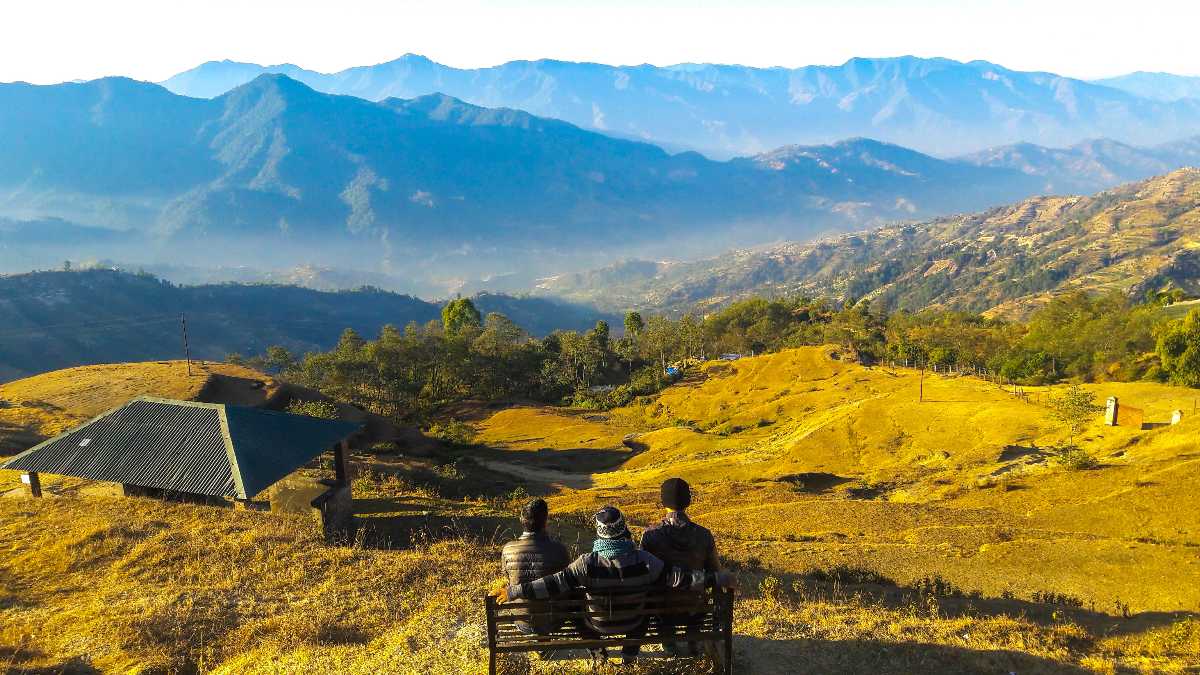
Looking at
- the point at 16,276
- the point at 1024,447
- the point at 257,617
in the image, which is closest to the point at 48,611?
the point at 257,617

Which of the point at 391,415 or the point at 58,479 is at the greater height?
the point at 58,479

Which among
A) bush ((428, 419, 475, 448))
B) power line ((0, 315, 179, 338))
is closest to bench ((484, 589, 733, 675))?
bush ((428, 419, 475, 448))

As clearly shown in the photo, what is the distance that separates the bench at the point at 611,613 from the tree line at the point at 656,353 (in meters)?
51.4

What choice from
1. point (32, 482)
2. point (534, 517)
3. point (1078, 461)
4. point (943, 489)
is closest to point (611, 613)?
point (534, 517)

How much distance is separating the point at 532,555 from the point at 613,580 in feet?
3.63

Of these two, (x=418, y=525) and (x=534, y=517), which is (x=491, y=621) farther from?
(x=418, y=525)

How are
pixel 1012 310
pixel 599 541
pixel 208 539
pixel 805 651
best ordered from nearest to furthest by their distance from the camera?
pixel 599 541
pixel 805 651
pixel 208 539
pixel 1012 310

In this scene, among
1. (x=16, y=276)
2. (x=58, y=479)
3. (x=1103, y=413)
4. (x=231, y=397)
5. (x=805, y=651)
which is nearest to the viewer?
(x=805, y=651)

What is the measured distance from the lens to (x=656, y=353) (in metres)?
87.4

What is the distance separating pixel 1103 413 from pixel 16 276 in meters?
185

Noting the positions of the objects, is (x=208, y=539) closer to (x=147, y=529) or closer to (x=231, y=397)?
(x=147, y=529)

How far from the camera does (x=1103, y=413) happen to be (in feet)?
103

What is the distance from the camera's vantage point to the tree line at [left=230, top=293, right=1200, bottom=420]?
56.6 meters

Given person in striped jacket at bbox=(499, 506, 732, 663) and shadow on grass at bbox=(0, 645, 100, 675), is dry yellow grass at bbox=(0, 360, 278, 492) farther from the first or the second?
person in striped jacket at bbox=(499, 506, 732, 663)
